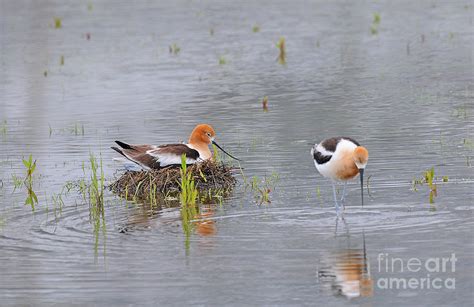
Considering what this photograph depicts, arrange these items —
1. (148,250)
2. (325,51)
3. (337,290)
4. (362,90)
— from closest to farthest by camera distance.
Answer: (337,290) → (148,250) → (362,90) → (325,51)

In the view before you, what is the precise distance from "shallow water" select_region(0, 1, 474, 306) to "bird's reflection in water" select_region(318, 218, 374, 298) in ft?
0.08

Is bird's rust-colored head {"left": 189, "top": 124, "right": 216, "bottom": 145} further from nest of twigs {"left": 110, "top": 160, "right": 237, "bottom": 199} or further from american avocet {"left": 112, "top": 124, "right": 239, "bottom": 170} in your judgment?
nest of twigs {"left": 110, "top": 160, "right": 237, "bottom": 199}

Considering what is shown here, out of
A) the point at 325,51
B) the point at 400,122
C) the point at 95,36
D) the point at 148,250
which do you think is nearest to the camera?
the point at 148,250

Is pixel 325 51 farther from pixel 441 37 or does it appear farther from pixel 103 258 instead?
pixel 103 258

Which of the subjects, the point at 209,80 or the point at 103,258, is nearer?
the point at 103,258

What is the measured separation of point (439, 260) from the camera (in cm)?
992

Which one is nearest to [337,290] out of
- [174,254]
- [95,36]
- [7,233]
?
[174,254]

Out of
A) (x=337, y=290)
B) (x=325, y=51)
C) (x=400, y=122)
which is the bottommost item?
(x=337, y=290)

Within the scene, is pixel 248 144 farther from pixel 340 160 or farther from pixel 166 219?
pixel 166 219

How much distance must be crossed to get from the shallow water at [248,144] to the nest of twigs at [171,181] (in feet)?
0.92

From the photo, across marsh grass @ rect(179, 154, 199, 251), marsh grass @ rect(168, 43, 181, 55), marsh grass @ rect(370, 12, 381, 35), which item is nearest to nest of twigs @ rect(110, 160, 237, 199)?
marsh grass @ rect(179, 154, 199, 251)

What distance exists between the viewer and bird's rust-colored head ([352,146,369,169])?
11.9 meters

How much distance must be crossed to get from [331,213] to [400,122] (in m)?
6.33

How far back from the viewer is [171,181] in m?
13.7
